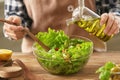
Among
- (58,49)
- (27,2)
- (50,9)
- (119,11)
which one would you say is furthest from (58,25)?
(58,49)

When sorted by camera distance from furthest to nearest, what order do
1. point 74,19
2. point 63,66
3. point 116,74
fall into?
point 74,19
point 63,66
point 116,74

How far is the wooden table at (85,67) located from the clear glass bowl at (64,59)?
0.02 metres

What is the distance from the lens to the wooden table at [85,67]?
125 cm

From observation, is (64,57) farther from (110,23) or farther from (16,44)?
(16,44)

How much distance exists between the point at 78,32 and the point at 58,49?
48cm

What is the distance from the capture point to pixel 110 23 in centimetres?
140

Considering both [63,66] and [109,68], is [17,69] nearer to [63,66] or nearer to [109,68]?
[63,66]

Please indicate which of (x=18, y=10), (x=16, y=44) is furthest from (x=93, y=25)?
(x=16, y=44)

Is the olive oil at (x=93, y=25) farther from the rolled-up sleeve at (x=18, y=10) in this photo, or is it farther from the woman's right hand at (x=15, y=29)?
the rolled-up sleeve at (x=18, y=10)

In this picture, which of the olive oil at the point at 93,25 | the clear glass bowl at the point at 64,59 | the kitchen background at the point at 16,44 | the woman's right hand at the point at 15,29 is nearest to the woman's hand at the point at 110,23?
the olive oil at the point at 93,25

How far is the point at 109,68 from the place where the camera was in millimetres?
1129

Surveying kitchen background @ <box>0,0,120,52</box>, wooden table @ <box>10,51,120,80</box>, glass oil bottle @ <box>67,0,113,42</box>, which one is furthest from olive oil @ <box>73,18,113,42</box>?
kitchen background @ <box>0,0,120,52</box>

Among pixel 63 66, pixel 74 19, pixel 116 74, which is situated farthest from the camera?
pixel 74 19

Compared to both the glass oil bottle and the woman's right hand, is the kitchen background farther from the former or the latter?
the glass oil bottle
